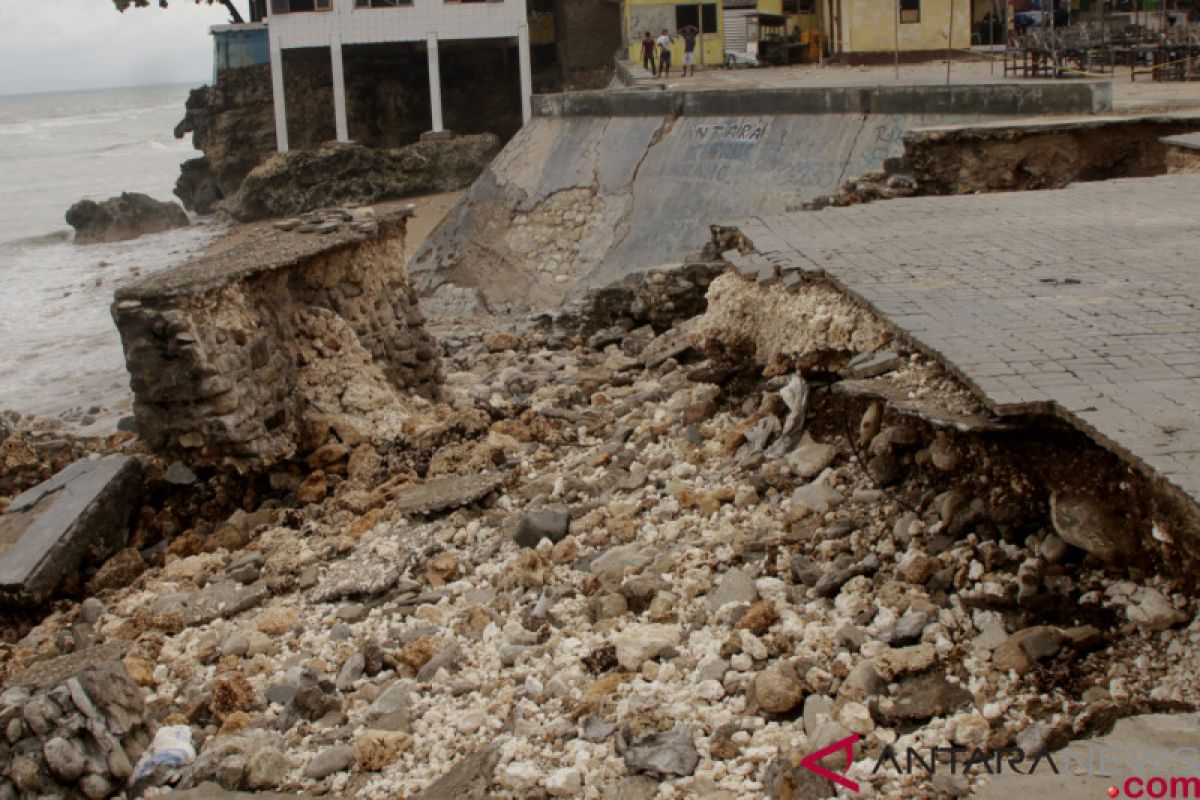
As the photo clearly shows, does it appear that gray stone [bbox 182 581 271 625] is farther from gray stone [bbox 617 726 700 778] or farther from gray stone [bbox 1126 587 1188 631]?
gray stone [bbox 1126 587 1188 631]

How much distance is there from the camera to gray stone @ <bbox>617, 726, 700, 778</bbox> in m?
3.94

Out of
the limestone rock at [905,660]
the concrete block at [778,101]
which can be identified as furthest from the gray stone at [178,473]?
the concrete block at [778,101]

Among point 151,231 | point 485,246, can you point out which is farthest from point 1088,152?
point 151,231

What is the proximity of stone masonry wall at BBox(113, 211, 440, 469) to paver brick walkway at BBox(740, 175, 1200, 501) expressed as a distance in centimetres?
301

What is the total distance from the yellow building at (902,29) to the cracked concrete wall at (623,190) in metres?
11.0

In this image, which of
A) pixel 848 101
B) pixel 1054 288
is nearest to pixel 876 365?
pixel 1054 288

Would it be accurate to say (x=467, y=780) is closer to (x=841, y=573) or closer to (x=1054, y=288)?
(x=841, y=573)

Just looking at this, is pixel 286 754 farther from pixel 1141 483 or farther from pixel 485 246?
pixel 485 246

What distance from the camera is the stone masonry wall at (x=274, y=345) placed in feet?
23.0

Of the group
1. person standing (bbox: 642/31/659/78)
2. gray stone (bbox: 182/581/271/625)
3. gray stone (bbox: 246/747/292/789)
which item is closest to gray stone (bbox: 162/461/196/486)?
gray stone (bbox: 182/581/271/625)

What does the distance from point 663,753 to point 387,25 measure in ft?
77.2

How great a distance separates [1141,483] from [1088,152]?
8.12 meters

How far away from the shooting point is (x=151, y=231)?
2909 centimetres

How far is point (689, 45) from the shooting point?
25859 millimetres
